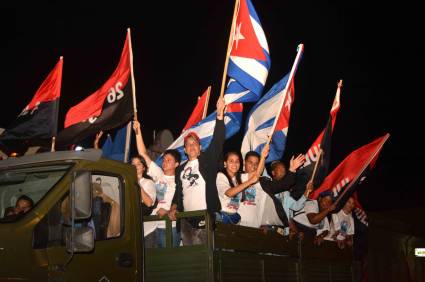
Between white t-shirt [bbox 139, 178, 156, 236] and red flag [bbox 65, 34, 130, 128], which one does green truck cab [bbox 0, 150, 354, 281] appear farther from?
red flag [bbox 65, 34, 130, 128]

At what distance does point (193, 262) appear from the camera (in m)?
5.80

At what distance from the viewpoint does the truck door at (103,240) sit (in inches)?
184

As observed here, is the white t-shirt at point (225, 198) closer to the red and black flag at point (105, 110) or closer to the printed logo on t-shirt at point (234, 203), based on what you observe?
the printed logo on t-shirt at point (234, 203)

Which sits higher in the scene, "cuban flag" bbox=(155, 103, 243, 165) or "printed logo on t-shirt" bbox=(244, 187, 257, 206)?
"cuban flag" bbox=(155, 103, 243, 165)

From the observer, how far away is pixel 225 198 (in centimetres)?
722

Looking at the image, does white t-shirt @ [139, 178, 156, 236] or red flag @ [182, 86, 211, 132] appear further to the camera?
red flag @ [182, 86, 211, 132]

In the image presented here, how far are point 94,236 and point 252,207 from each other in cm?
288

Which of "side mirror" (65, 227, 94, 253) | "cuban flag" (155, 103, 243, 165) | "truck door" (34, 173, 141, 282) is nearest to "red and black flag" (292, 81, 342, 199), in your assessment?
"cuban flag" (155, 103, 243, 165)

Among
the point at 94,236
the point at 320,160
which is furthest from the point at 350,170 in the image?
the point at 94,236

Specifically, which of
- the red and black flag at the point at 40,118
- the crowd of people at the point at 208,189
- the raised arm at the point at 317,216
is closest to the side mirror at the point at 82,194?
the crowd of people at the point at 208,189

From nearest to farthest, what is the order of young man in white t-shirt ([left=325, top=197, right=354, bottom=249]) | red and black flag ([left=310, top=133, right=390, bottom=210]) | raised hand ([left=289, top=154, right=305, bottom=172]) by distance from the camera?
raised hand ([left=289, top=154, right=305, bottom=172]) → young man in white t-shirt ([left=325, top=197, right=354, bottom=249]) → red and black flag ([left=310, top=133, right=390, bottom=210])

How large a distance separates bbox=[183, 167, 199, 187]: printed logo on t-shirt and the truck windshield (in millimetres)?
2068

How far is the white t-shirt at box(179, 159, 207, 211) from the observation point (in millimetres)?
6734

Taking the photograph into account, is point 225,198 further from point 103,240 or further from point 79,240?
point 79,240
